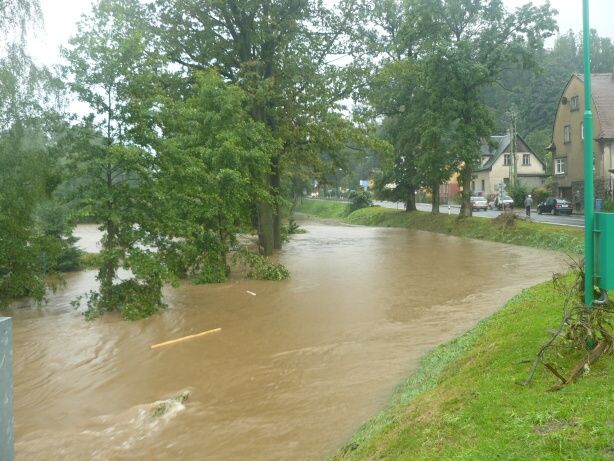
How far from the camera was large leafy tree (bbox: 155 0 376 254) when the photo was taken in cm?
2530

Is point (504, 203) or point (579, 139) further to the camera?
point (504, 203)

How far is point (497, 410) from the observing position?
16.1 feet

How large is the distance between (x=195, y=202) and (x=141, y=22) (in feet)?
40.3

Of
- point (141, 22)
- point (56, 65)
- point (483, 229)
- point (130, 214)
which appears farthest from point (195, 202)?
point (483, 229)

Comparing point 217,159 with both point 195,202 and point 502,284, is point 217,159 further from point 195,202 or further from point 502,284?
point 502,284

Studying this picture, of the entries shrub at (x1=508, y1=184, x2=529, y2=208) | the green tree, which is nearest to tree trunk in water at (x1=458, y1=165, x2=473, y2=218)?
the green tree

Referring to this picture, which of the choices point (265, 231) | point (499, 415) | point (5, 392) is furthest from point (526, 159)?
point (5, 392)

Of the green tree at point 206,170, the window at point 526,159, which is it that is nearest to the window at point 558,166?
the window at point 526,159

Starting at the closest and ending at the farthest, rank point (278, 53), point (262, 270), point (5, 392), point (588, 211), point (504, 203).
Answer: point (5, 392)
point (588, 211)
point (262, 270)
point (278, 53)
point (504, 203)

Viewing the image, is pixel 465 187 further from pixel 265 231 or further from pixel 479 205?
pixel 479 205

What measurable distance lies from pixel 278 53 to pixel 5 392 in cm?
2603

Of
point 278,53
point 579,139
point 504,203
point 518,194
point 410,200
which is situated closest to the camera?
point 278,53

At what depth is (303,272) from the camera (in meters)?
22.5

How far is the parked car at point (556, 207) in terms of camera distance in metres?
43.2
